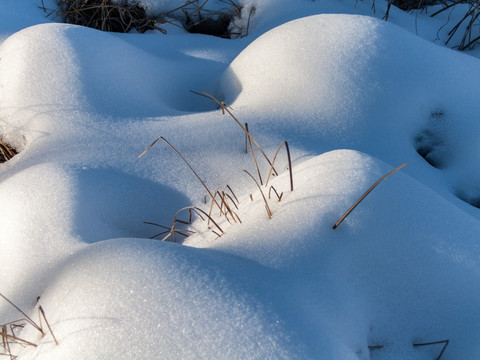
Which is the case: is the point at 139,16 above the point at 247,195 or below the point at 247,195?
above

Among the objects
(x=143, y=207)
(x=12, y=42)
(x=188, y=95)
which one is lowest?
(x=143, y=207)

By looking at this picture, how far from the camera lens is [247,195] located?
1312mm

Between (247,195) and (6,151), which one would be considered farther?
(6,151)

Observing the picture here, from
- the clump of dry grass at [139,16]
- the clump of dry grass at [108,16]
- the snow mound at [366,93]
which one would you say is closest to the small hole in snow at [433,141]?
the snow mound at [366,93]

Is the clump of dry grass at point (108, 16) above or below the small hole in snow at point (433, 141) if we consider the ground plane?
above

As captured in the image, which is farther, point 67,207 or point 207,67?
point 207,67

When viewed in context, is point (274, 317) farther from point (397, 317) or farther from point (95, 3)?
point (95, 3)

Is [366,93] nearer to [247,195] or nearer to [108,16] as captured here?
[247,195]

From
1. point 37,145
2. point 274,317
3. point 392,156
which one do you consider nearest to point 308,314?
point 274,317

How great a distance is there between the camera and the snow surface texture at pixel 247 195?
853 mm

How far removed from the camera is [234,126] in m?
1.52

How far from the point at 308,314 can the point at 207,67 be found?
140 centimetres

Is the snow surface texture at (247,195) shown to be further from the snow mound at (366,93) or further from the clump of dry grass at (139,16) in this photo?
the clump of dry grass at (139,16)

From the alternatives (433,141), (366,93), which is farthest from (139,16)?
(433,141)
